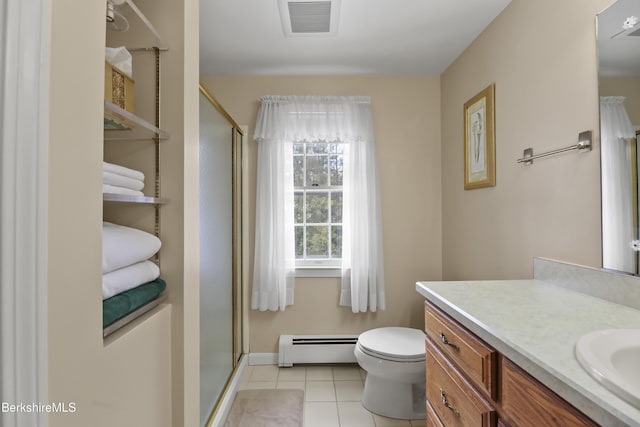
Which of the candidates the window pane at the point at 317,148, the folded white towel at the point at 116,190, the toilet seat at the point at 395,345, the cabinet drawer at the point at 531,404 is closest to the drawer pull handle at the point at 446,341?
the cabinet drawer at the point at 531,404

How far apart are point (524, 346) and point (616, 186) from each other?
32.3 inches

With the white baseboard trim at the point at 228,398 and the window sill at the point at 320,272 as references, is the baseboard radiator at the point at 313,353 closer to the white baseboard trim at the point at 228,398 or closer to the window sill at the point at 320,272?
the white baseboard trim at the point at 228,398

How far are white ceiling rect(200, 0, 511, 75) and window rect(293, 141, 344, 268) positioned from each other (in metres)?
0.67

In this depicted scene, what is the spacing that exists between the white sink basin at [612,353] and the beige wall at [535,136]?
0.63 m

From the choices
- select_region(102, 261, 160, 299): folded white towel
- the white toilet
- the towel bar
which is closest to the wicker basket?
select_region(102, 261, 160, 299): folded white towel

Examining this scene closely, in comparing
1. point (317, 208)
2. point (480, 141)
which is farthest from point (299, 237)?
point (480, 141)

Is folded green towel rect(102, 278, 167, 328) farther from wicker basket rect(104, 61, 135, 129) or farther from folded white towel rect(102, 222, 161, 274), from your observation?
wicker basket rect(104, 61, 135, 129)

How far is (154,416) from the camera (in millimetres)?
1108

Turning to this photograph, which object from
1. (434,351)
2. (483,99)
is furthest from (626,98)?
(434,351)

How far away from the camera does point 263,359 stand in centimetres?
278

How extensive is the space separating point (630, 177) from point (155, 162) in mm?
1668

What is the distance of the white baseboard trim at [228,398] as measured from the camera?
1.89 m

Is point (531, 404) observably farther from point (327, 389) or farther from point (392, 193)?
point (392, 193)

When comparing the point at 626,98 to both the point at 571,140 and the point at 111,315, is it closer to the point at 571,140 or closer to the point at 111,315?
the point at 571,140
